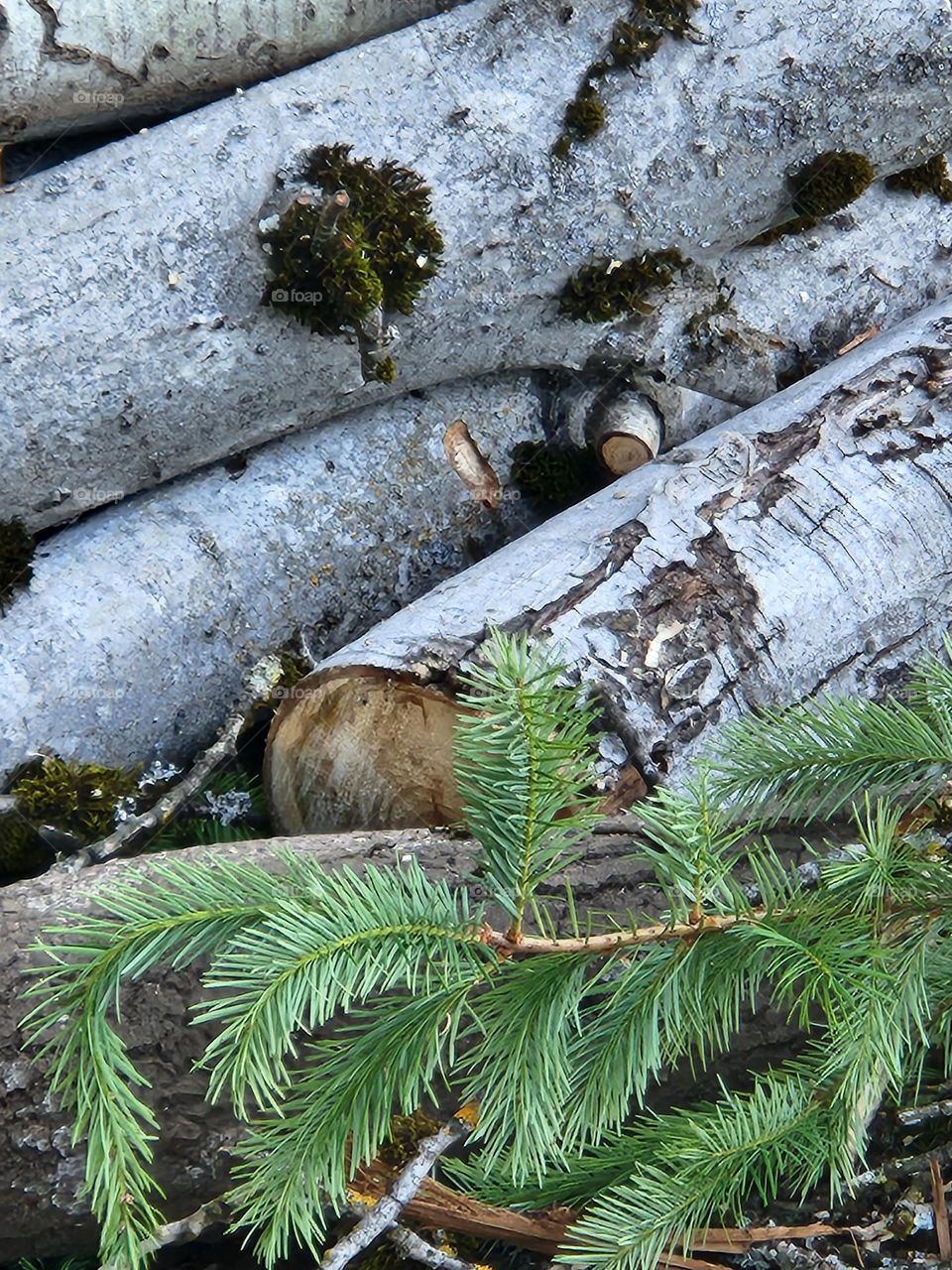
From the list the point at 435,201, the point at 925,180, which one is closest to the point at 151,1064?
the point at 435,201

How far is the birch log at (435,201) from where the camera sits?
7.33 ft

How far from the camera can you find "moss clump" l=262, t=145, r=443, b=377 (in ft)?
7.34

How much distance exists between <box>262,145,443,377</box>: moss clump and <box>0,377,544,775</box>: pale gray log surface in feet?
1.20

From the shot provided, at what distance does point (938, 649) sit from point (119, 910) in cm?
181

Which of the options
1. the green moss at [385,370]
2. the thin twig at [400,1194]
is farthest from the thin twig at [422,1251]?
the green moss at [385,370]

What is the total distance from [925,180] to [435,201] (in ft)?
4.67

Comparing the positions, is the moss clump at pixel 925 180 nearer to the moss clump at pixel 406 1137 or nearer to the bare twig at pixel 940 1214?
the bare twig at pixel 940 1214

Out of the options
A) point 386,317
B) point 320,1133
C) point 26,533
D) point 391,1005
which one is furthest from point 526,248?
point 320,1133

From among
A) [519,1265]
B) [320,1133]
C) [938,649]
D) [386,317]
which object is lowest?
[519,1265]

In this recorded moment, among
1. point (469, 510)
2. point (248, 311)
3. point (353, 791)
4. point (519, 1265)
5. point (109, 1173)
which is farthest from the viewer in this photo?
point (469, 510)

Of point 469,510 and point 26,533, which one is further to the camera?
point 469,510

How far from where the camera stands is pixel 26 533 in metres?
2.35

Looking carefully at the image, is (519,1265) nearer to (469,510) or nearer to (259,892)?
(259,892)

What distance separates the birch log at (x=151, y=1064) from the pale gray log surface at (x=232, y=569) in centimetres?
65
